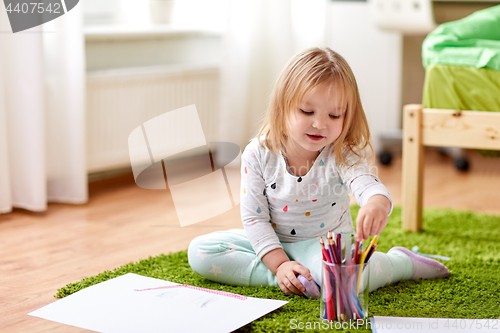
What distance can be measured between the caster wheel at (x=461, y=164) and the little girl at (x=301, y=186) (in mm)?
1244

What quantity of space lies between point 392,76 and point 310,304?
1.83m

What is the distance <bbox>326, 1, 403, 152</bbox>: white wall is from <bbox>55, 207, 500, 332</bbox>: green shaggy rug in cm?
121

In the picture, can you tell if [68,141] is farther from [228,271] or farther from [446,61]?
[446,61]

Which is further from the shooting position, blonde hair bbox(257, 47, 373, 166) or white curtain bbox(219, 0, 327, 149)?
white curtain bbox(219, 0, 327, 149)

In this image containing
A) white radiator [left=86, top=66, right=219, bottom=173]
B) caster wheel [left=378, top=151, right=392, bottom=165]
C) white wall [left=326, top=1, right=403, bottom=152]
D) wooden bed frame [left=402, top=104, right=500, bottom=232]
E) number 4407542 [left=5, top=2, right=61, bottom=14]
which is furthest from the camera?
white wall [left=326, top=1, right=403, bottom=152]

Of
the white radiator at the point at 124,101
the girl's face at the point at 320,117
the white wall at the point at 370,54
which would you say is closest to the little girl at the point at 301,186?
the girl's face at the point at 320,117

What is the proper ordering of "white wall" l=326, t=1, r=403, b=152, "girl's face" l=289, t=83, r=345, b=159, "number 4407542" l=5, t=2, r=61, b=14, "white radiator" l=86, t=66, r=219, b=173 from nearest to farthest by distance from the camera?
"girl's face" l=289, t=83, r=345, b=159
"number 4407542" l=5, t=2, r=61, b=14
"white radiator" l=86, t=66, r=219, b=173
"white wall" l=326, t=1, r=403, b=152

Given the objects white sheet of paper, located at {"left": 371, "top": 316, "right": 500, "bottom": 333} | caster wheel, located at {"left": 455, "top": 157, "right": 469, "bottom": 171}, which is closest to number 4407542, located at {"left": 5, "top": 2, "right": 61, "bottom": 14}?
white sheet of paper, located at {"left": 371, "top": 316, "right": 500, "bottom": 333}

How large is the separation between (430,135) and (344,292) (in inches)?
28.1

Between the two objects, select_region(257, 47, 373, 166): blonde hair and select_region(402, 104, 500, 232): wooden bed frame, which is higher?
select_region(257, 47, 373, 166): blonde hair

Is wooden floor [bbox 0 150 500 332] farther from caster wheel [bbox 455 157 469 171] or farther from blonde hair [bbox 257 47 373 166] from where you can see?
blonde hair [bbox 257 47 373 166]

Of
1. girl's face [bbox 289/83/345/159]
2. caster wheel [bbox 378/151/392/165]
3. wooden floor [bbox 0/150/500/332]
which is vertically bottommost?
caster wheel [bbox 378/151/392/165]

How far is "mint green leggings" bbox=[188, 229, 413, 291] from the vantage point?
108 cm

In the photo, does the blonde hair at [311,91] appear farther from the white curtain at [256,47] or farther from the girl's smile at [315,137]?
the white curtain at [256,47]
